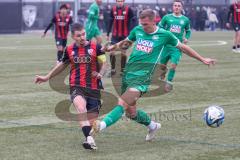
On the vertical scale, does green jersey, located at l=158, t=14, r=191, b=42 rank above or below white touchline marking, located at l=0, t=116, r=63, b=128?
above

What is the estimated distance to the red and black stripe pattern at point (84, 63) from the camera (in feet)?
30.3

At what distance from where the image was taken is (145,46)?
937 cm

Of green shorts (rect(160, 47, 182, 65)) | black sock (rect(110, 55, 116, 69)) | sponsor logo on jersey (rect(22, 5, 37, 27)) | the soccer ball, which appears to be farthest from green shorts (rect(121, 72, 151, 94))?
sponsor logo on jersey (rect(22, 5, 37, 27))

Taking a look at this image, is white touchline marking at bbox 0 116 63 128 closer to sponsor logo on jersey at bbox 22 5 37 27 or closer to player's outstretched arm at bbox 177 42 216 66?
player's outstretched arm at bbox 177 42 216 66

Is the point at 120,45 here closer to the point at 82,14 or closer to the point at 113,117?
the point at 113,117

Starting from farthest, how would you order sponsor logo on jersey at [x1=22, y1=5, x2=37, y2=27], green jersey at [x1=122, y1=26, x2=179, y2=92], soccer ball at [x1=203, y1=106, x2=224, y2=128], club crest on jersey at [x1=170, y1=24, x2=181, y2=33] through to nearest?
sponsor logo on jersey at [x1=22, y1=5, x2=37, y2=27] < club crest on jersey at [x1=170, y1=24, x2=181, y2=33] < soccer ball at [x1=203, y1=106, x2=224, y2=128] < green jersey at [x1=122, y1=26, x2=179, y2=92]

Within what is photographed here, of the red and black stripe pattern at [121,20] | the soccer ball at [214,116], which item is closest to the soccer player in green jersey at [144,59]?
the soccer ball at [214,116]

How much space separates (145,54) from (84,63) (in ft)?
2.80

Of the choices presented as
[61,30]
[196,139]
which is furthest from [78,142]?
[61,30]

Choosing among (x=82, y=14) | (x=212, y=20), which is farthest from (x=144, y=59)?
(x=212, y=20)

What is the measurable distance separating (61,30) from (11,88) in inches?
322

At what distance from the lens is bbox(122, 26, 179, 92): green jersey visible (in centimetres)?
933

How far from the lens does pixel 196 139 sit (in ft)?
31.6

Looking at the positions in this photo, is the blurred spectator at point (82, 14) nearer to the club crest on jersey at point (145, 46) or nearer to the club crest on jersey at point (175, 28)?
the club crest on jersey at point (175, 28)
